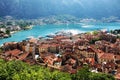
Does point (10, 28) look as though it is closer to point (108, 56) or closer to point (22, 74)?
point (108, 56)

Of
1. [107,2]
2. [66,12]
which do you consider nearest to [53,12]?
[66,12]

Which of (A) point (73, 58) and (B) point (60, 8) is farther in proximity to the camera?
(B) point (60, 8)

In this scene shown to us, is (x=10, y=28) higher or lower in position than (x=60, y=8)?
lower

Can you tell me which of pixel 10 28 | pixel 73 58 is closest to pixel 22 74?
pixel 73 58

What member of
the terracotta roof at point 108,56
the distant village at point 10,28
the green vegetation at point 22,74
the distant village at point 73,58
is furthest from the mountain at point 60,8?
the green vegetation at point 22,74

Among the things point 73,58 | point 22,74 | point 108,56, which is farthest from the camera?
point 108,56

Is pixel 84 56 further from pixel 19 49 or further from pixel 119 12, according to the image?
pixel 119 12

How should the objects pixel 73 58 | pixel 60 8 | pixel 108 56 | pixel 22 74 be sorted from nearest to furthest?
pixel 22 74
pixel 73 58
pixel 108 56
pixel 60 8

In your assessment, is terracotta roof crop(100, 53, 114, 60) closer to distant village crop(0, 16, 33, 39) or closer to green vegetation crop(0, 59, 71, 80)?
green vegetation crop(0, 59, 71, 80)
